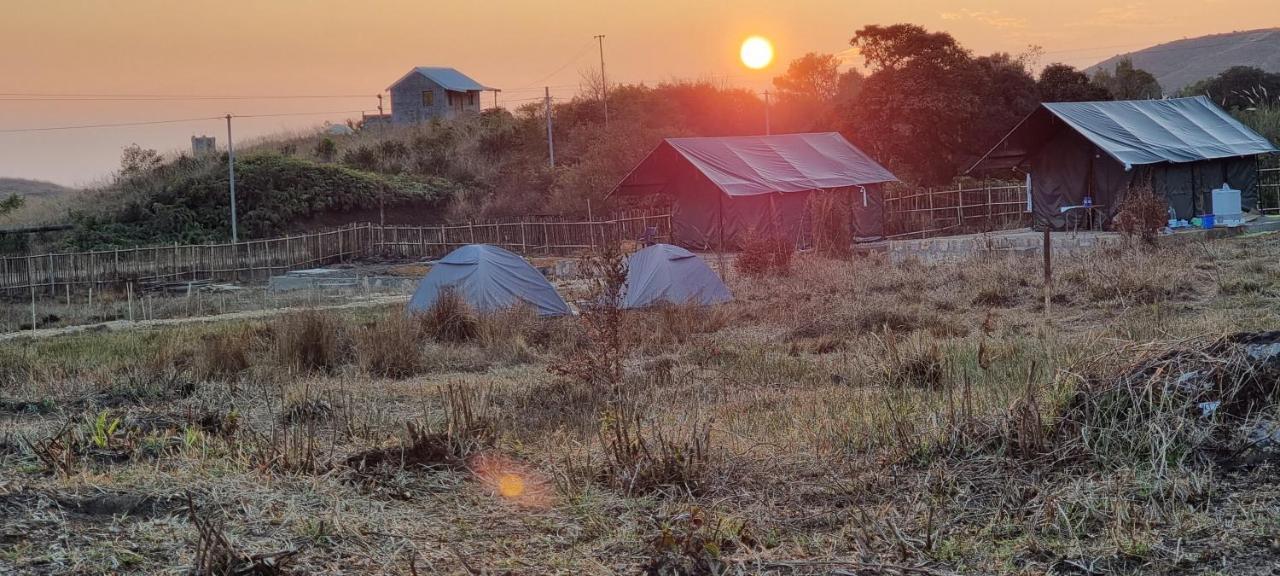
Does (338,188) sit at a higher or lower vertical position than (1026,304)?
higher

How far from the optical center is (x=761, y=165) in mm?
28969

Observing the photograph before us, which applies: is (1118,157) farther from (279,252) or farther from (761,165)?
(279,252)

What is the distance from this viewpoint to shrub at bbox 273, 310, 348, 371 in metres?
10.5

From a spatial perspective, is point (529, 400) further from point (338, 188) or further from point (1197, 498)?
point (338, 188)

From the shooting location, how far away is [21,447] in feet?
19.0

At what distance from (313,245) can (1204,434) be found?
29995 mm

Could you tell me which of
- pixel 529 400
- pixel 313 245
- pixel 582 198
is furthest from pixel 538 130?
pixel 529 400

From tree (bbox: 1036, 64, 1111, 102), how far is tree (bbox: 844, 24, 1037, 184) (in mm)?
2769

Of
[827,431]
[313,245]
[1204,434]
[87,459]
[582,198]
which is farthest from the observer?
[582,198]

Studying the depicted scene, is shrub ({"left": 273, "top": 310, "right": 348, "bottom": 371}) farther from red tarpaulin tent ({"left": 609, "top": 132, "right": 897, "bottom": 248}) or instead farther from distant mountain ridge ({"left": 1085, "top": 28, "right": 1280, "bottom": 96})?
distant mountain ridge ({"left": 1085, "top": 28, "right": 1280, "bottom": 96})

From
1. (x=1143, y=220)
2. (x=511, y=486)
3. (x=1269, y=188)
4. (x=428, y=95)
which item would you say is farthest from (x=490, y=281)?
(x=428, y=95)

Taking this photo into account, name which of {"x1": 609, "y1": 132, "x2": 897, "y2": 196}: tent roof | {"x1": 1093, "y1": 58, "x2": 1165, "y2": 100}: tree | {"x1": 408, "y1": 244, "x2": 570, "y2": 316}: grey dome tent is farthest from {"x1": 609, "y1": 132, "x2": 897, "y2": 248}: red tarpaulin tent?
{"x1": 1093, "y1": 58, "x2": 1165, "y2": 100}: tree

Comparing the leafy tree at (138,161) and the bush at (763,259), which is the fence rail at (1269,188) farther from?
the leafy tree at (138,161)

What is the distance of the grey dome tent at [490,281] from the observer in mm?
15977
